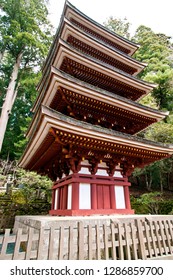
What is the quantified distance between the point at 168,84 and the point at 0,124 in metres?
20.1

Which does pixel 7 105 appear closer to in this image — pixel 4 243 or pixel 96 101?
pixel 96 101

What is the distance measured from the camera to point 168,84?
21609mm

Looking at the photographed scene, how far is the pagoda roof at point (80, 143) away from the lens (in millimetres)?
4750

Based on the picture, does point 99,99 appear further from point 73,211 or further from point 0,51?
point 0,51

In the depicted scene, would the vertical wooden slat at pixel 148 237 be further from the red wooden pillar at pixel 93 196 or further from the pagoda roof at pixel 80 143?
the pagoda roof at pixel 80 143

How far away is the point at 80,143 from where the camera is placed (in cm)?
542

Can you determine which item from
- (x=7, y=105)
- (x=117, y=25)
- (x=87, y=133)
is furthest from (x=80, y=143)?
(x=117, y=25)

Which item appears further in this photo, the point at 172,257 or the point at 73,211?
the point at 73,211

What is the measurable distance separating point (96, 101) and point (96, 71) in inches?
75.0

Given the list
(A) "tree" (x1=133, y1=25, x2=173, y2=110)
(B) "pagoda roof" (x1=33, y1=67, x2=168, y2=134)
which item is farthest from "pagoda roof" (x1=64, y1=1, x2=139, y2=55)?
(A) "tree" (x1=133, y1=25, x2=173, y2=110)

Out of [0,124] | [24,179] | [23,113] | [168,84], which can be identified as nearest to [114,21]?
[168,84]
